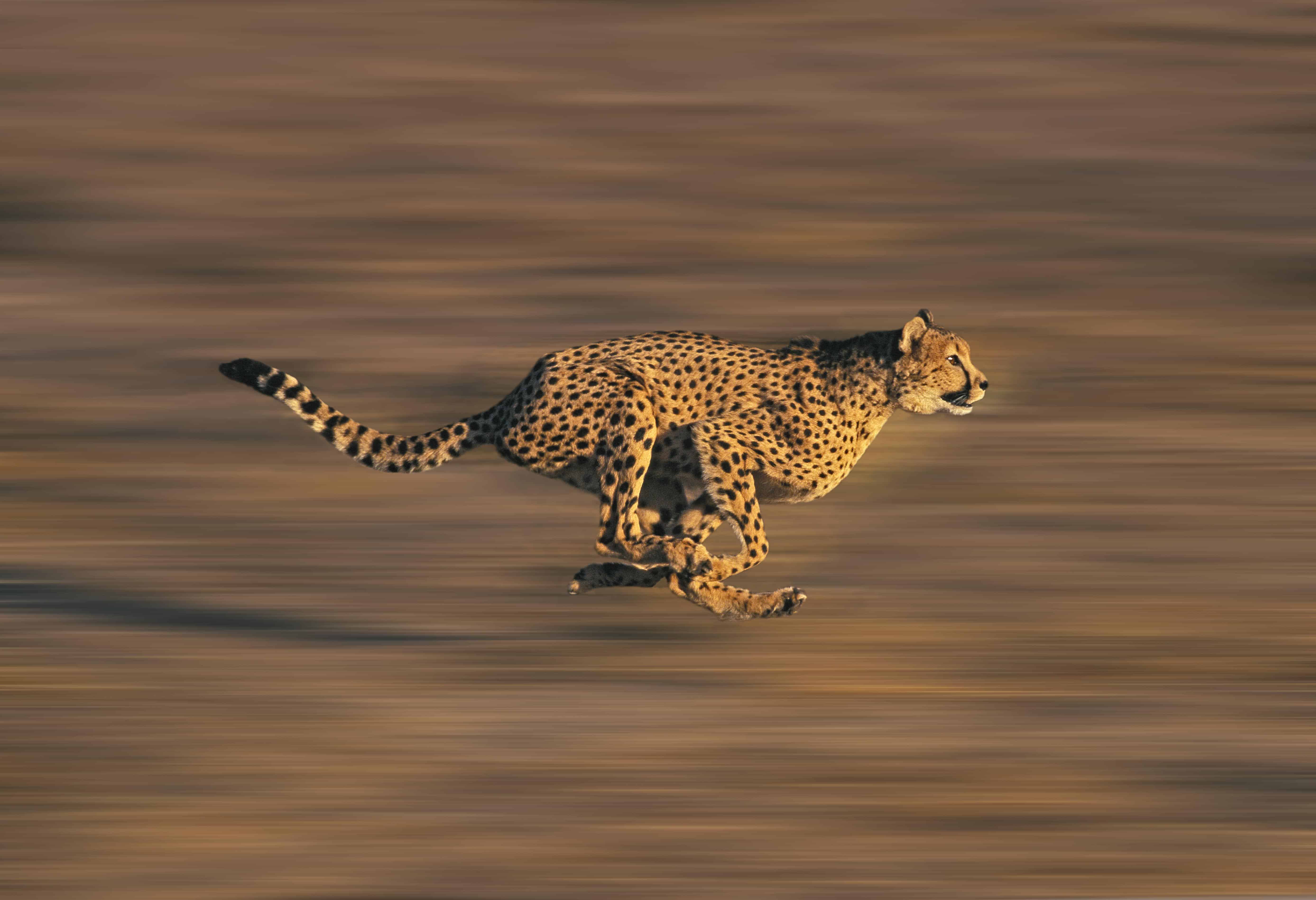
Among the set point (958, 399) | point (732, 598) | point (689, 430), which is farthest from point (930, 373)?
point (732, 598)

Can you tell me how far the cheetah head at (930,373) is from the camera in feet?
19.2

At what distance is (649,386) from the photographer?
19.2 ft

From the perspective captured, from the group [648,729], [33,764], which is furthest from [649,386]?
[33,764]

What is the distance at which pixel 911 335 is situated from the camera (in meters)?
5.85

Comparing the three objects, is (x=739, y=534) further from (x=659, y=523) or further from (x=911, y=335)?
(x=911, y=335)

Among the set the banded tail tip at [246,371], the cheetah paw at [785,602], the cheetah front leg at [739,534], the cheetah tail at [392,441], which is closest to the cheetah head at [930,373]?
the cheetah front leg at [739,534]

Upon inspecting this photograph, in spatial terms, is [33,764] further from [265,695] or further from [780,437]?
[780,437]

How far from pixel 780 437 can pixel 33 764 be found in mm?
2048

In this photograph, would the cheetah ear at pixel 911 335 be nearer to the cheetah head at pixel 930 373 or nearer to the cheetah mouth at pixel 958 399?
the cheetah head at pixel 930 373

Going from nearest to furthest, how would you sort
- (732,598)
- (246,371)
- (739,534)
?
1. (246,371)
2. (739,534)
3. (732,598)

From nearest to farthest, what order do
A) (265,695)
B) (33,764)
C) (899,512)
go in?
(33,764)
(265,695)
(899,512)

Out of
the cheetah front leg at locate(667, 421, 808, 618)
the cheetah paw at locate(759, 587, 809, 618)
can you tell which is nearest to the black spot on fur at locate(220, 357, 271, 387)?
the cheetah front leg at locate(667, 421, 808, 618)

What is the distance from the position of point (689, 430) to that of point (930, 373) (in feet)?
2.16

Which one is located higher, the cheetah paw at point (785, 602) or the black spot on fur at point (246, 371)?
the black spot on fur at point (246, 371)
